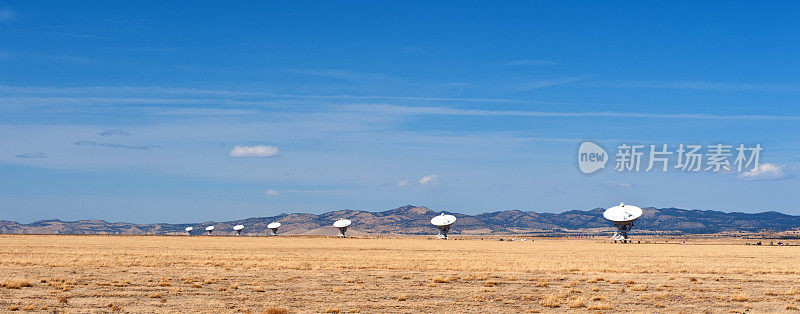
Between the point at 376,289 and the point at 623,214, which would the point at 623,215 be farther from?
the point at 376,289

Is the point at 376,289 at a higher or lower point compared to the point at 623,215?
lower

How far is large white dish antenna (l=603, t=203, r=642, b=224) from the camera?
141 m

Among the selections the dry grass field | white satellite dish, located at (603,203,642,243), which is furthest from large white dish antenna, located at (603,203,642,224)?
the dry grass field

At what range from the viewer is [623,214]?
141750 millimetres

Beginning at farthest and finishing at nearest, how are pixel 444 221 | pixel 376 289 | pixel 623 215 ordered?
pixel 444 221 → pixel 623 215 → pixel 376 289

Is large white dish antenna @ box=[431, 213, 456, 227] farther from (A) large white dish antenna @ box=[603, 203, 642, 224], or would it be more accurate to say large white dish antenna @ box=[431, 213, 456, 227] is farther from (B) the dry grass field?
(B) the dry grass field

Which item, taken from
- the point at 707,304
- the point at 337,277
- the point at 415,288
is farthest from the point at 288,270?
the point at 707,304

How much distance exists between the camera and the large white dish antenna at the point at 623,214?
14075 centimetres

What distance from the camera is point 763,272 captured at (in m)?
53.5

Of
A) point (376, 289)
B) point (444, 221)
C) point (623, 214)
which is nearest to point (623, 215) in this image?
point (623, 214)

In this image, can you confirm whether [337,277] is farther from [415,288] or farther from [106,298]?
[106,298]

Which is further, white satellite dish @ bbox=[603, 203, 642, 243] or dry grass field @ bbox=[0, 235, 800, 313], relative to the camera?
white satellite dish @ bbox=[603, 203, 642, 243]

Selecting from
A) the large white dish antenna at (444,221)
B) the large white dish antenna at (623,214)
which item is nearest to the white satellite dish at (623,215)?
the large white dish antenna at (623,214)

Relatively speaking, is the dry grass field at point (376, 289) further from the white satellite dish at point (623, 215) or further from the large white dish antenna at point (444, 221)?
the large white dish antenna at point (444, 221)
